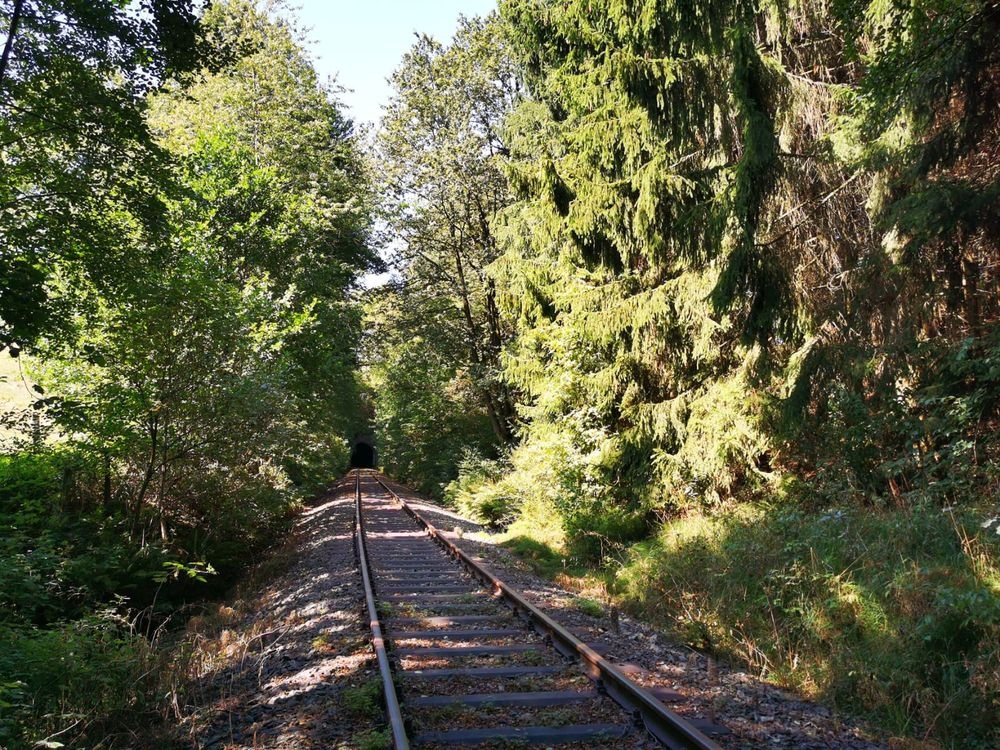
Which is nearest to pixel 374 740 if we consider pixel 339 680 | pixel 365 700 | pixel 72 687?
pixel 365 700

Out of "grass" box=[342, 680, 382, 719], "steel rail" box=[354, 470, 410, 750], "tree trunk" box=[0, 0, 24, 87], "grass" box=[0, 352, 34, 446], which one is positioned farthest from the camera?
"grass" box=[0, 352, 34, 446]

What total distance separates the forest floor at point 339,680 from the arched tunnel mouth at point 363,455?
7055cm

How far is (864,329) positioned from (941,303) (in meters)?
0.86

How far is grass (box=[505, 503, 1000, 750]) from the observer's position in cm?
455

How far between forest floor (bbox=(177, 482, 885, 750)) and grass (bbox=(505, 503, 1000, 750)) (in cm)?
32

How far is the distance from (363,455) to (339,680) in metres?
78.2

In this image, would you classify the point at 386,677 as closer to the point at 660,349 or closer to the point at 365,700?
the point at 365,700

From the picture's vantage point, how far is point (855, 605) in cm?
579

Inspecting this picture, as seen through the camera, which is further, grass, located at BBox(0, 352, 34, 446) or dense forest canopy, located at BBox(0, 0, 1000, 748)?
grass, located at BBox(0, 352, 34, 446)

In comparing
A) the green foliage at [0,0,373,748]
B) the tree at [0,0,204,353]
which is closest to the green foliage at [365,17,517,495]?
the green foliage at [0,0,373,748]

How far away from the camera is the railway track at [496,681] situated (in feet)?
14.4

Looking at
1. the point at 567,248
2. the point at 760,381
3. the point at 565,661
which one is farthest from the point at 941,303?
the point at 567,248

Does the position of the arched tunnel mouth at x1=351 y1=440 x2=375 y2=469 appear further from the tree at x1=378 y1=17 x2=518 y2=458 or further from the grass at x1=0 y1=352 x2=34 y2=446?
the tree at x1=378 y1=17 x2=518 y2=458

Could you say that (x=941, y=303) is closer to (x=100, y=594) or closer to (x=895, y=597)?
(x=895, y=597)
